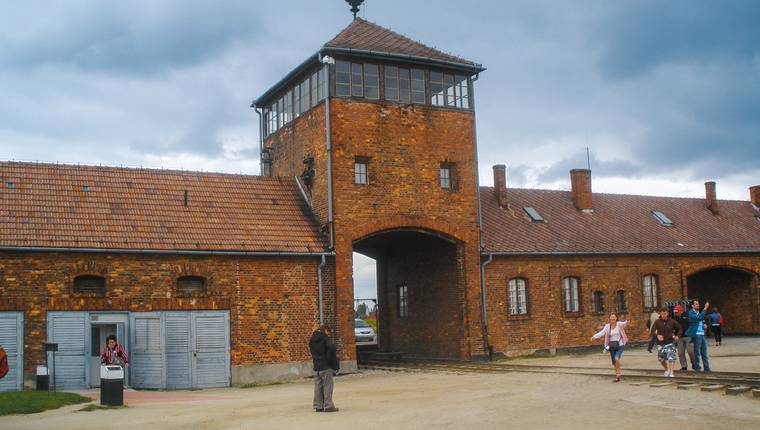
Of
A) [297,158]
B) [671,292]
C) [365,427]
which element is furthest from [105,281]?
[671,292]

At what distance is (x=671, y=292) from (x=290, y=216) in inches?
638

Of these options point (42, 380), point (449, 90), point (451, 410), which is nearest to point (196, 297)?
point (42, 380)

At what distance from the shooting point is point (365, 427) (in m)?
13.2

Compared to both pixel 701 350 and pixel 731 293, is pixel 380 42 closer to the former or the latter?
pixel 701 350

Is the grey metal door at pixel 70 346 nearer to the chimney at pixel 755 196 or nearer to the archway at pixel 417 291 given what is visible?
the archway at pixel 417 291

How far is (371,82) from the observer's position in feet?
88.0

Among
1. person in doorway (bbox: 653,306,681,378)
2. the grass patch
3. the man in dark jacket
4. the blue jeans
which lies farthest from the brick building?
person in doorway (bbox: 653,306,681,378)

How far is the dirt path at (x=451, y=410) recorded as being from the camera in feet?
43.5

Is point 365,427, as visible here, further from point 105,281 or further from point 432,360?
point 432,360

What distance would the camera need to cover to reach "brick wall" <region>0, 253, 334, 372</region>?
21.2 meters

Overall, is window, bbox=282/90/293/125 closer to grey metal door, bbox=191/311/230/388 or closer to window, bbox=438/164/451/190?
window, bbox=438/164/451/190

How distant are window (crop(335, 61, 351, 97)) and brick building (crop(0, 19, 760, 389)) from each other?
0.22 feet

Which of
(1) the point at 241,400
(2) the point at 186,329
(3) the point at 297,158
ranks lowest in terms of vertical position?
(1) the point at 241,400

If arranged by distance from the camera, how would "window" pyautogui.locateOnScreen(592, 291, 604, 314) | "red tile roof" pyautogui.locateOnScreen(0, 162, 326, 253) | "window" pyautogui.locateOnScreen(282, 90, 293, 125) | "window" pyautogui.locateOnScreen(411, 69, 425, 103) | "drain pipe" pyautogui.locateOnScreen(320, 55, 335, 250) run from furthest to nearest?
"window" pyautogui.locateOnScreen(592, 291, 604, 314), "window" pyautogui.locateOnScreen(282, 90, 293, 125), "window" pyautogui.locateOnScreen(411, 69, 425, 103), "drain pipe" pyautogui.locateOnScreen(320, 55, 335, 250), "red tile roof" pyautogui.locateOnScreen(0, 162, 326, 253)
